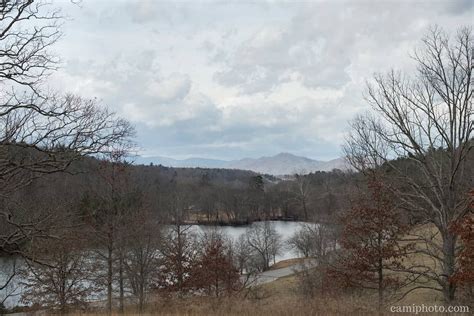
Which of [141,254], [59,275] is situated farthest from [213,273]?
[59,275]

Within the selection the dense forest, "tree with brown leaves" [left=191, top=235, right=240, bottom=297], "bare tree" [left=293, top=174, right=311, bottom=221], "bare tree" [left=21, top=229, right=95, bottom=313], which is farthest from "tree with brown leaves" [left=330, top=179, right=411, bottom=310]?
"bare tree" [left=293, top=174, right=311, bottom=221]

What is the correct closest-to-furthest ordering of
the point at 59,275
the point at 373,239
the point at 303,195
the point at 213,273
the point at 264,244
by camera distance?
the point at 373,239
the point at 59,275
the point at 213,273
the point at 264,244
the point at 303,195

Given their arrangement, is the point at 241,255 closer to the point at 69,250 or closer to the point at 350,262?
the point at 69,250

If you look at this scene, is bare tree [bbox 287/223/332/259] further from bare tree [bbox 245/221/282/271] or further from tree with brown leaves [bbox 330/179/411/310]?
tree with brown leaves [bbox 330/179/411/310]

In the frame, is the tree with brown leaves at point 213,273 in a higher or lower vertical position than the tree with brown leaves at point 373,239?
lower

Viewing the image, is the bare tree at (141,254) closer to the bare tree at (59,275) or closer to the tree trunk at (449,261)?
the bare tree at (59,275)

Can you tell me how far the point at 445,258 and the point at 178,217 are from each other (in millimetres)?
20096

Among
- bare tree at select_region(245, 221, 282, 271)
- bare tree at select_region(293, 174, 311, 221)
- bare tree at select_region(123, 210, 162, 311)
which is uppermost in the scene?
bare tree at select_region(293, 174, 311, 221)

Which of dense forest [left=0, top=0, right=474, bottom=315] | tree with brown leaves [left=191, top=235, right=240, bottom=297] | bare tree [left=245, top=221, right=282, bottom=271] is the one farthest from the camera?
bare tree [left=245, top=221, right=282, bottom=271]

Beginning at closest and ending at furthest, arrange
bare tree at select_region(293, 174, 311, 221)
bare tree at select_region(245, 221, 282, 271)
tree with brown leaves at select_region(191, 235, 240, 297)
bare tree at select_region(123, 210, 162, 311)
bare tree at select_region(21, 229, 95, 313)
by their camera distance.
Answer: bare tree at select_region(21, 229, 95, 313) → tree with brown leaves at select_region(191, 235, 240, 297) → bare tree at select_region(123, 210, 162, 311) → bare tree at select_region(245, 221, 282, 271) → bare tree at select_region(293, 174, 311, 221)

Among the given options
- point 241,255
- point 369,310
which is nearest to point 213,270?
point 369,310

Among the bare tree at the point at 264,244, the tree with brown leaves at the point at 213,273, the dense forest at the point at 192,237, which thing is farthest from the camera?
the bare tree at the point at 264,244

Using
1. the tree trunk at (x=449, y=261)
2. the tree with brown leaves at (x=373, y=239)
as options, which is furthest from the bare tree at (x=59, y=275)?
the tree trunk at (x=449, y=261)

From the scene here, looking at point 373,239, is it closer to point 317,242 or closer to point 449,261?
point 449,261
